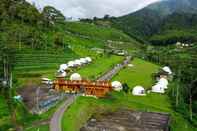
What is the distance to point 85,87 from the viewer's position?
267ft

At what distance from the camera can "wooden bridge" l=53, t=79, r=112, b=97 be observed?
8012 centimetres

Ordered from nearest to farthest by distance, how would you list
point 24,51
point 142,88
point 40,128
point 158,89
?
point 40,128 < point 142,88 < point 158,89 < point 24,51

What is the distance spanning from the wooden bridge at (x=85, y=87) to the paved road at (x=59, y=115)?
27.2ft

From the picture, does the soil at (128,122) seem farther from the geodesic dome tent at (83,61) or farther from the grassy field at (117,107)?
the geodesic dome tent at (83,61)

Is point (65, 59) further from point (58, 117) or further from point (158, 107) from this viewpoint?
point (58, 117)

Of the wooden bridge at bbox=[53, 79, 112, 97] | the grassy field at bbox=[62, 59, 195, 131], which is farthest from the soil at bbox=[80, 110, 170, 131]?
the wooden bridge at bbox=[53, 79, 112, 97]

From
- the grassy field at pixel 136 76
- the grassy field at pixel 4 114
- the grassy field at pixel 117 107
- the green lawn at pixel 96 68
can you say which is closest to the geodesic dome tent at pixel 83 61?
the green lawn at pixel 96 68

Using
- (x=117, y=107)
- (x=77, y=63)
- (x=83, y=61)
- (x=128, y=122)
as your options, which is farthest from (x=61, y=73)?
(x=128, y=122)

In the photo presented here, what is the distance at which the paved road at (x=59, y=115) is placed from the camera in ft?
179

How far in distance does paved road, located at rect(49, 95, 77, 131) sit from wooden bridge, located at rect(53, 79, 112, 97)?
8.29 m

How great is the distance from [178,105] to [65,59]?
154ft

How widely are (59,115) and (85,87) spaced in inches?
852

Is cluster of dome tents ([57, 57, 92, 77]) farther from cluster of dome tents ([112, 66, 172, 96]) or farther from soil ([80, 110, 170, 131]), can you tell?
soil ([80, 110, 170, 131])

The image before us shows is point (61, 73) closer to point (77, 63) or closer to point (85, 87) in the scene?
point (85, 87)
